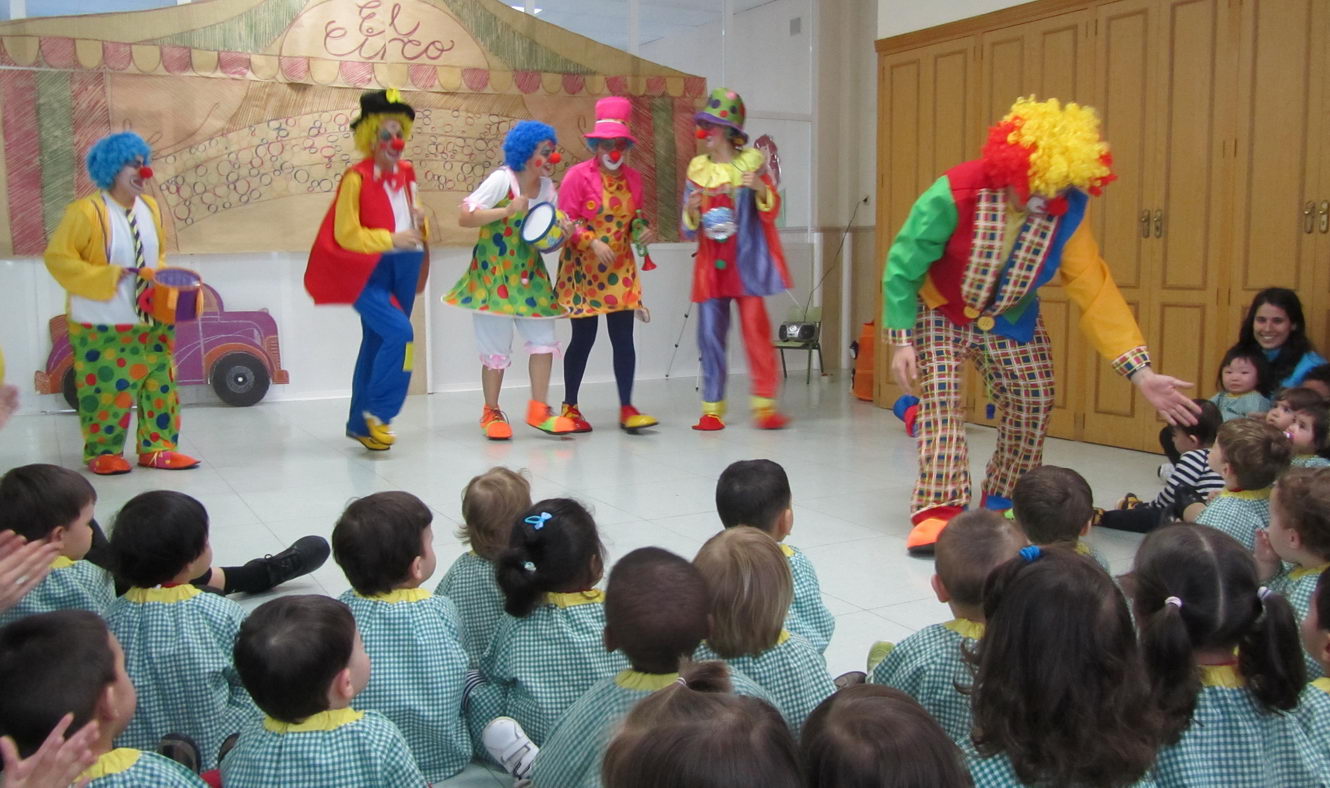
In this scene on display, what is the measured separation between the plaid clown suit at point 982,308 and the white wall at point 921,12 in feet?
9.08

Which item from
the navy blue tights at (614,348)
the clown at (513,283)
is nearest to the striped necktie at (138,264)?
the clown at (513,283)

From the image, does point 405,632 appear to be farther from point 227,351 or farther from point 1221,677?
point 227,351

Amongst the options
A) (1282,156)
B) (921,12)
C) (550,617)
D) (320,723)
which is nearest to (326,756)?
(320,723)

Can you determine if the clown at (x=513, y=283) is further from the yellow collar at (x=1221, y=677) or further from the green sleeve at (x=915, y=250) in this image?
the yellow collar at (x=1221, y=677)

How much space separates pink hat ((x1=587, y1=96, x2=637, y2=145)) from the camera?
18.6 ft

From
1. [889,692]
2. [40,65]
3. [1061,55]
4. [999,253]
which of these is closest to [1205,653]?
[889,692]

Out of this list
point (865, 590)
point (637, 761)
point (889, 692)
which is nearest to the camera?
point (637, 761)

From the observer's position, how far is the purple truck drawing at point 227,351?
684cm

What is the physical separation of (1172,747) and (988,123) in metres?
5.01

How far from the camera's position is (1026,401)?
151 inches

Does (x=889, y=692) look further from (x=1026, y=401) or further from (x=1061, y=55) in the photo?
(x=1061, y=55)

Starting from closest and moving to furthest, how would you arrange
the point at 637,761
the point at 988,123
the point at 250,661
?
the point at 637,761
the point at 250,661
the point at 988,123

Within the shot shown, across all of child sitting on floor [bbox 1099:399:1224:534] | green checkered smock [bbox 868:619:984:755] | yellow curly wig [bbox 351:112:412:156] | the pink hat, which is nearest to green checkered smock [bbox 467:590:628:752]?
green checkered smock [bbox 868:619:984:755]

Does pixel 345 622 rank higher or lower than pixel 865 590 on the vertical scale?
A: higher
